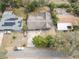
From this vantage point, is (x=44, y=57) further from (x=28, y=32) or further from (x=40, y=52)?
(x=28, y=32)

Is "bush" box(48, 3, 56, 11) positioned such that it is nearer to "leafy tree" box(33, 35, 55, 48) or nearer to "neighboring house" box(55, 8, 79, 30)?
"neighboring house" box(55, 8, 79, 30)

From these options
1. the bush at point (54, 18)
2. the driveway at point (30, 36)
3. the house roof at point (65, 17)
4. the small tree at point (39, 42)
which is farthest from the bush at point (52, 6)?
the small tree at point (39, 42)

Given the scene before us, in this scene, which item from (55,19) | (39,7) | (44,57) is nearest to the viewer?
(44,57)

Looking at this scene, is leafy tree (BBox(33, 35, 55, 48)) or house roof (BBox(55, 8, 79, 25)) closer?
leafy tree (BBox(33, 35, 55, 48))

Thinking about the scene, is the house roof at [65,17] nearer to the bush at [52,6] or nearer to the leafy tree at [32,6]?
the bush at [52,6]

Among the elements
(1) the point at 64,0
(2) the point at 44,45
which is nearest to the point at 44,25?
(2) the point at 44,45

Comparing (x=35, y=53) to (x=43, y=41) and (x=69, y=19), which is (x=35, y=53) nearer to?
(x=43, y=41)

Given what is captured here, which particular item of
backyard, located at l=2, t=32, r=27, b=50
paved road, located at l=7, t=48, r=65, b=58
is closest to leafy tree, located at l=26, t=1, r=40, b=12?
backyard, located at l=2, t=32, r=27, b=50
